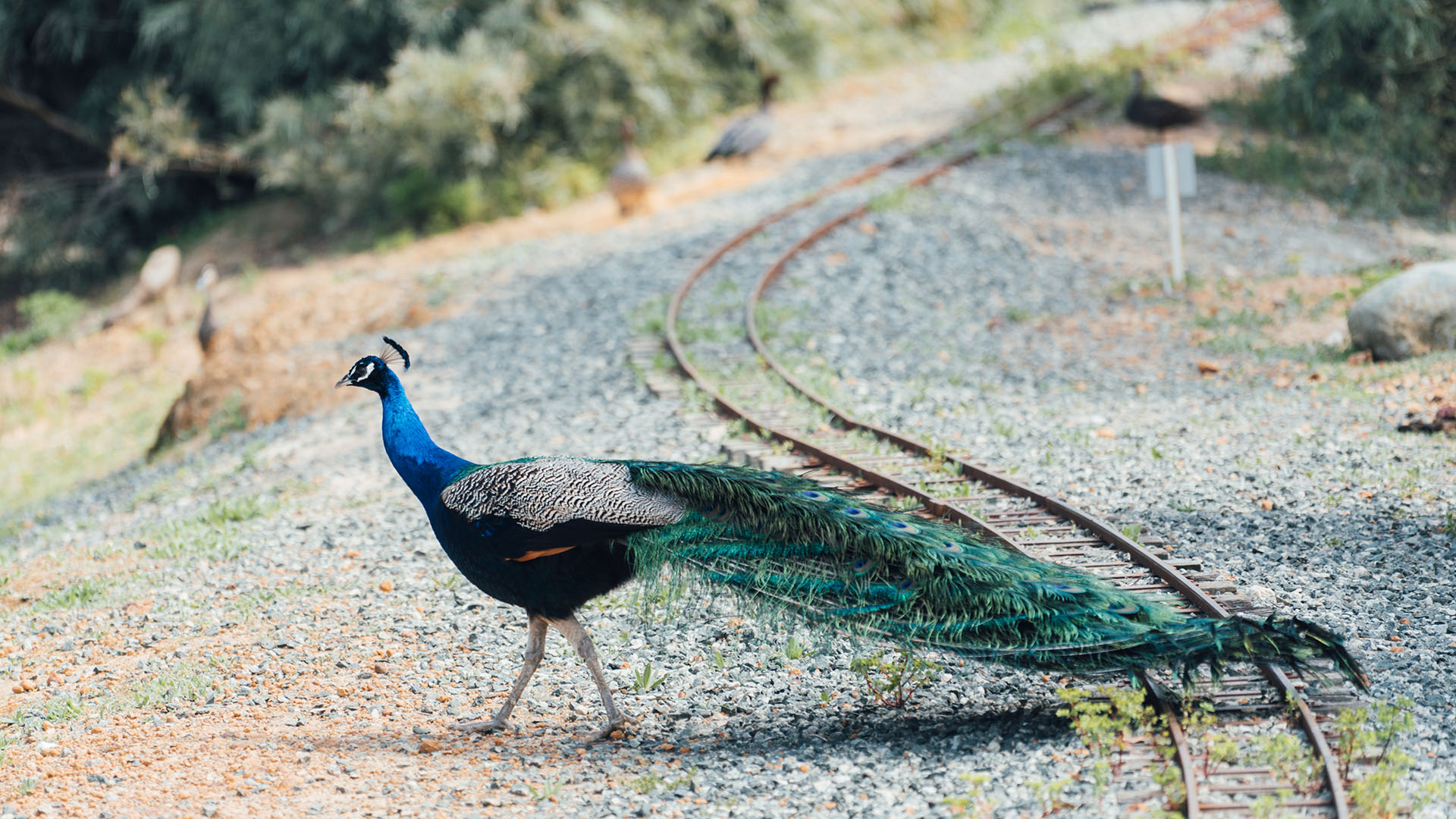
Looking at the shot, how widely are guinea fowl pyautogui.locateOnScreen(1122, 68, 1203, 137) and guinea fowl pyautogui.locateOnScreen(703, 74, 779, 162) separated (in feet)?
17.4

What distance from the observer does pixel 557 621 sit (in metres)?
5.18

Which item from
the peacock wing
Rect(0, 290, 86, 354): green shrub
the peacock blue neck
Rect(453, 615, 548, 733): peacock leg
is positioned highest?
the peacock blue neck

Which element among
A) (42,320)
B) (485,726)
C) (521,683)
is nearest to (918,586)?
(521,683)

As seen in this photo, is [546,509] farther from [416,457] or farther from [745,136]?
[745,136]

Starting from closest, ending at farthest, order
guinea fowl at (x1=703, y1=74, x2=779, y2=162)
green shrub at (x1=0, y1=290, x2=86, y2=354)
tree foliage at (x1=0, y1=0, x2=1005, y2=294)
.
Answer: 1. guinea fowl at (x1=703, y1=74, x2=779, y2=162)
2. tree foliage at (x1=0, y1=0, x2=1005, y2=294)
3. green shrub at (x1=0, y1=290, x2=86, y2=354)

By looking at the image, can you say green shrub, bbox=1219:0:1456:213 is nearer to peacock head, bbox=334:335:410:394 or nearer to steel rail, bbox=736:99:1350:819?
steel rail, bbox=736:99:1350:819

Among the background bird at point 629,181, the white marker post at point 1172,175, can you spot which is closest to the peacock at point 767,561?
the white marker post at point 1172,175

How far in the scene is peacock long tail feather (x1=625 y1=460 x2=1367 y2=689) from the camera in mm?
4477

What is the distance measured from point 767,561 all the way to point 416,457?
159 cm

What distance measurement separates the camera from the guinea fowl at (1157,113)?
667 inches

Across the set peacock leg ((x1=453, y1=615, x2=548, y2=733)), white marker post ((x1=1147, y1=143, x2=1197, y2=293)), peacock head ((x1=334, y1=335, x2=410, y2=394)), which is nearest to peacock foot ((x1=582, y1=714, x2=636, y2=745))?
peacock leg ((x1=453, y1=615, x2=548, y2=733))

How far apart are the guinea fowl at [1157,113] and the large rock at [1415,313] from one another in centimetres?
733

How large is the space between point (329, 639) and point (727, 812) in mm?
2763

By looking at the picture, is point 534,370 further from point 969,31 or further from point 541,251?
point 969,31
